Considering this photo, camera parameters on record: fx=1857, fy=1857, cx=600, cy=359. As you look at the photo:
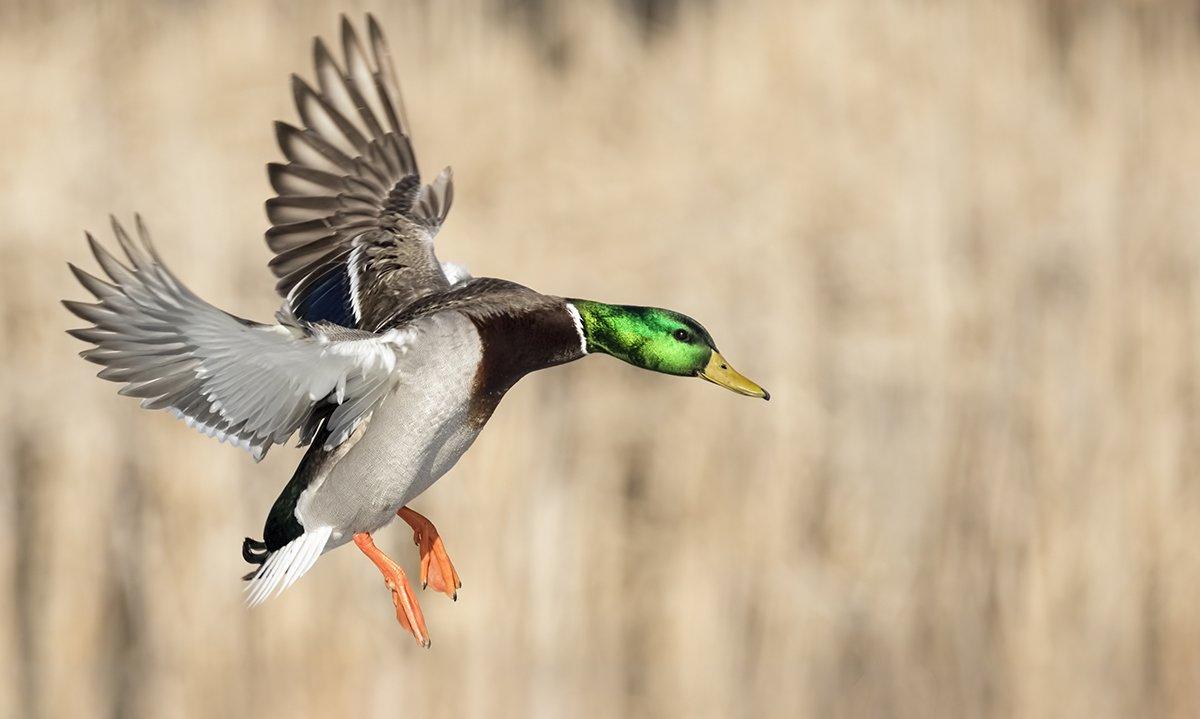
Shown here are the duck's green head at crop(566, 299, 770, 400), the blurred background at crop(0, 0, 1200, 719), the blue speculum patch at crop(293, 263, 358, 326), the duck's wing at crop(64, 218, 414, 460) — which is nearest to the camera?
the duck's wing at crop(64, 218, 414, 460)

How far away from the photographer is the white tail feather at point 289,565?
2906mm

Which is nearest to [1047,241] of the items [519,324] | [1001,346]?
[1001,346]

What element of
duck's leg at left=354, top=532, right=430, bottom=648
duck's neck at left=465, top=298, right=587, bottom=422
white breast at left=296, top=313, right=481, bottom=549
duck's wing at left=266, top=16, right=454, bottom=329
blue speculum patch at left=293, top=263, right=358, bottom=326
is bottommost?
duck's leg at left=354, top=532, right=430, bottom=648

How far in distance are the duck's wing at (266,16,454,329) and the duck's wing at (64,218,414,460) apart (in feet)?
1.58

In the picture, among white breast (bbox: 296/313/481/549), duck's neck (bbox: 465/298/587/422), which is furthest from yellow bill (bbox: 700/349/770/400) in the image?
white breast (bbox: 296/313/481/549)

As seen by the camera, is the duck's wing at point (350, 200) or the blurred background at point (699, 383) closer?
the duck's wing at point (350, 200)

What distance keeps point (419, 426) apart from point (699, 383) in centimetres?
301

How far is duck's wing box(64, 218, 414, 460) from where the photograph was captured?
2.69 m

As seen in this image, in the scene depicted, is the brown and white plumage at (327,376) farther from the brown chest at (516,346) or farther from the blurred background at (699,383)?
the blurred background at (699,383)

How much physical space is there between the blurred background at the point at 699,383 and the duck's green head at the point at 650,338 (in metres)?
2.63

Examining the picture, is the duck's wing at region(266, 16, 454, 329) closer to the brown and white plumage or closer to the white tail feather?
the brown and white plumage

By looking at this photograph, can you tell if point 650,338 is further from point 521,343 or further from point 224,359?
point 224,359

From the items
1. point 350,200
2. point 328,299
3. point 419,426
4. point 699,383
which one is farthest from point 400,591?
point 699,383

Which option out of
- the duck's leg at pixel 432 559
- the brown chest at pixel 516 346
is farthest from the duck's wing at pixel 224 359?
the duck's leg at pixel 432 559
